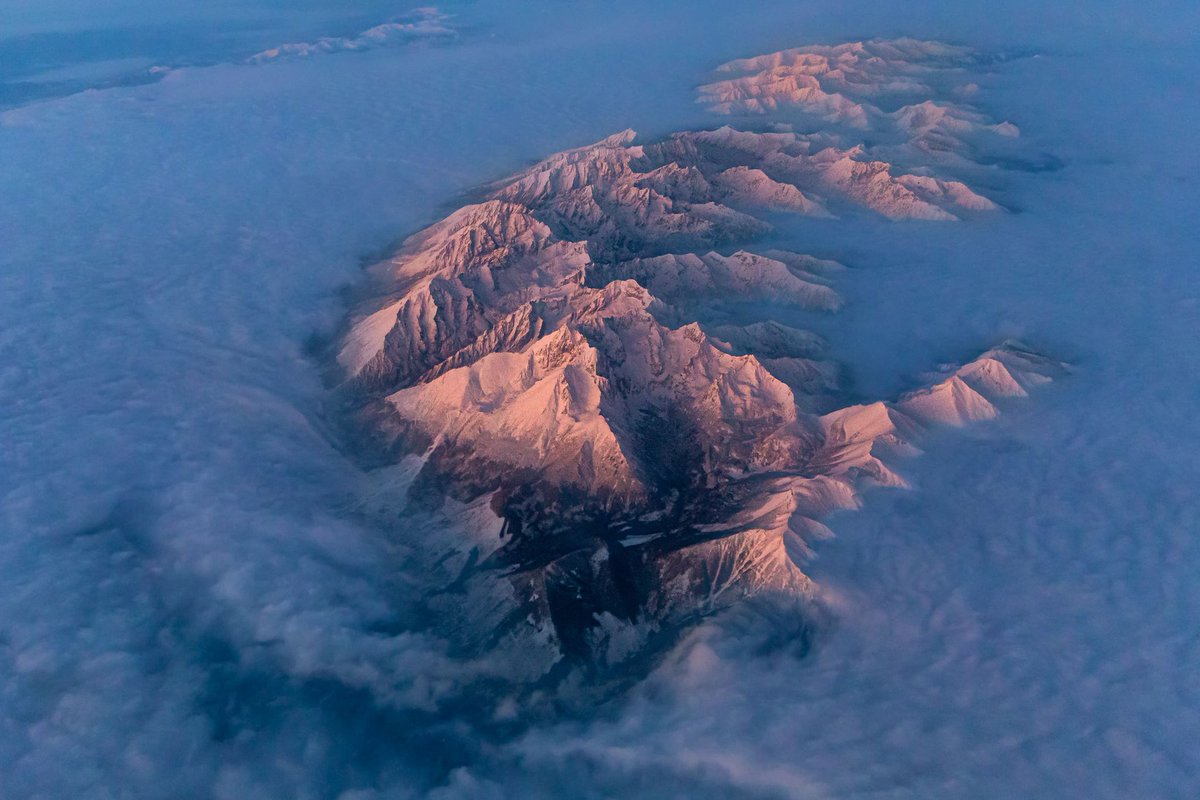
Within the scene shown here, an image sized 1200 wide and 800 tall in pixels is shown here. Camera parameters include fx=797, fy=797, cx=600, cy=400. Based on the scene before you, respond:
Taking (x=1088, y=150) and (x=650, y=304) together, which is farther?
(x=1088, y=150)

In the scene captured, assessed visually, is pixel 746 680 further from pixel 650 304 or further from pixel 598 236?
pixel 598 236

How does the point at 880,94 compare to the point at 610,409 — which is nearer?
the point at 610,409

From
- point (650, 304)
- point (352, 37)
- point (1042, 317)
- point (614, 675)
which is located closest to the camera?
point (614, 675)

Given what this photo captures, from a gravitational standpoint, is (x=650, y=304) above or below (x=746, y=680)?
above

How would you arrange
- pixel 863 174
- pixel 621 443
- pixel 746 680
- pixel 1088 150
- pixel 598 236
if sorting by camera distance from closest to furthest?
pixel 746 680, pixel 621 443, pixel 598 236, pixel 863 174, pixel 1088 150

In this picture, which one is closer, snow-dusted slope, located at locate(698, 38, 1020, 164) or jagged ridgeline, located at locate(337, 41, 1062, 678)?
jagged ridgeline, located at locate(337, 41, 1062, 678)

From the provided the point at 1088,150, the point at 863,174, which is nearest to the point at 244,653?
the point at 863,174

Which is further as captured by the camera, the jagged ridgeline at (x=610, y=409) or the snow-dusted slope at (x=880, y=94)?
the snow-dusted slope at (x=880, y=94)

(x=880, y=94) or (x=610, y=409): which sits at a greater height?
(x=880, y=94)
